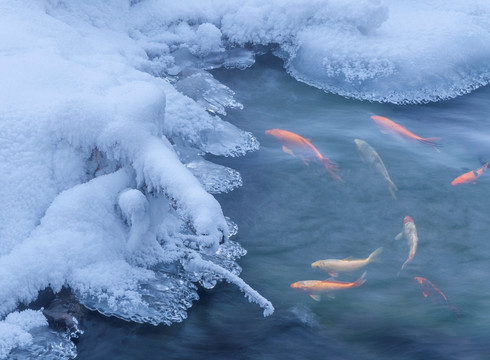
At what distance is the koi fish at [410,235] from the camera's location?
174 inches

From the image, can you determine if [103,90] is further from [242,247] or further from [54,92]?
[242,247]

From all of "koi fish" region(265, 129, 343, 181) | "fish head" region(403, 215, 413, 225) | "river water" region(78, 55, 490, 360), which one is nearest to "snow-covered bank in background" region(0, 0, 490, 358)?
"river water" region(78, 55, 490, 360)

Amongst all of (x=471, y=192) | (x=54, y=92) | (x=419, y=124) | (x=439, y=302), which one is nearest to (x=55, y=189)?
(x=54, y=92)

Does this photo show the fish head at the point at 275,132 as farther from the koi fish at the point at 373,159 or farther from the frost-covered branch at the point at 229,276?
the frost-covered branch at the point at 229,276

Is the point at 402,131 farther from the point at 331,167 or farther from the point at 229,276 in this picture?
the point at 229,276

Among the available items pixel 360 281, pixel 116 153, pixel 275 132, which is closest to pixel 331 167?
pixel 275 132

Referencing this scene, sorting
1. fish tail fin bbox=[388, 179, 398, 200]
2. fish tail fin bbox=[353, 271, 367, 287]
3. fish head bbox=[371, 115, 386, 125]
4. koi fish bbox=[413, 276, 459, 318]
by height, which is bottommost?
koi fish bbox=[413, 276, 459, 318]

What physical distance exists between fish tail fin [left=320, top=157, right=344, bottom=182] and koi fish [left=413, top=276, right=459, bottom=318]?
1.45 meters

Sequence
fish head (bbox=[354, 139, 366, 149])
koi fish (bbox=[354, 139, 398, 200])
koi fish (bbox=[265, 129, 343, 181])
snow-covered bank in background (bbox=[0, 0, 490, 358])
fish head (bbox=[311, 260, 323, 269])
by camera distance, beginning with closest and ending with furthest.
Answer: snow-covered bank in background (bbox=[0, 0, 490, 358]), fish head (bbox=[311, 260, 323, 269]), koi fish (bbox=[354, 139, 398, 200]), koi fish (bbox=[265, 129, 343, 181]), fish head (bbox=[354, 139, 366, 149])

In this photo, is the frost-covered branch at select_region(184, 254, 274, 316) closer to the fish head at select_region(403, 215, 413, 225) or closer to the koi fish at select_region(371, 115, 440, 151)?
the fish head at select_region(403, 215, 413, 225)

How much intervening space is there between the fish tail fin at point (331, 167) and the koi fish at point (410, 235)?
0.86 metres

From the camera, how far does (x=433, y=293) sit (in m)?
4.00

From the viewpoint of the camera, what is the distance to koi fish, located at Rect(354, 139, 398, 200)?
17.2 ft

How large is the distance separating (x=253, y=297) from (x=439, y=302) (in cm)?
138
